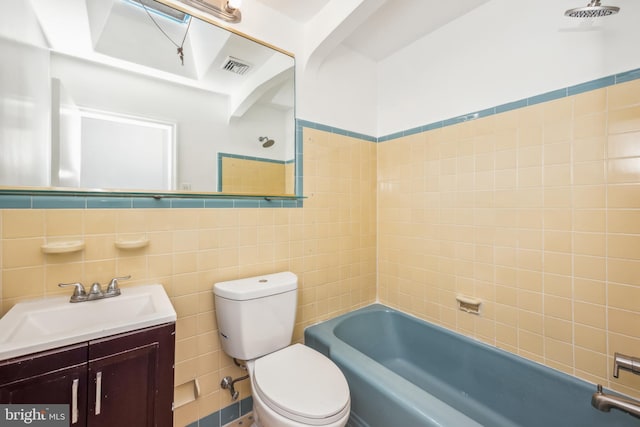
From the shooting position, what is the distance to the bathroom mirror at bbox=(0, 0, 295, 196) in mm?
1027

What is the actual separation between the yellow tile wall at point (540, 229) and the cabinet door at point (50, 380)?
1846 millimetres

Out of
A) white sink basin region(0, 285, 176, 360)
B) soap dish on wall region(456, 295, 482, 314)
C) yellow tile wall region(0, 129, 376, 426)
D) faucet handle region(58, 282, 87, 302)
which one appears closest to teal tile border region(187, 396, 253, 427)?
yellow tile wall region(0, 129, 376, 426)

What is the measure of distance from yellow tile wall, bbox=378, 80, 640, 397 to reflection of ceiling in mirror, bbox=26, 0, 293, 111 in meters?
1.25

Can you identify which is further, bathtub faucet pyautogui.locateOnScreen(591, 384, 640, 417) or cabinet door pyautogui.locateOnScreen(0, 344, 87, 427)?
bathtub faucet pyautogui.locateOnScreen(591, 384, 640, 417)

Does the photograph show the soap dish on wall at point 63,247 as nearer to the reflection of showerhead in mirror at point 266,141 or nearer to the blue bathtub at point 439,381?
the reflection of showerhead in mirror at point 266,141

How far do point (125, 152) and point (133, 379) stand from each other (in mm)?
950

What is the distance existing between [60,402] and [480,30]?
8.40 ft

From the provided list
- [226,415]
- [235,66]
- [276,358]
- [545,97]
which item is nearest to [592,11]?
[545,97]

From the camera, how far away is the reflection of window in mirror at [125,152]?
1123 millimetres

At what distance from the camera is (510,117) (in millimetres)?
1442

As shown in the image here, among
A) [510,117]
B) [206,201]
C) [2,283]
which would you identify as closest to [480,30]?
[510,117]

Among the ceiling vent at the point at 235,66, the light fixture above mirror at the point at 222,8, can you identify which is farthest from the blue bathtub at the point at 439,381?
the light fixture above mirror at the point at 222,8

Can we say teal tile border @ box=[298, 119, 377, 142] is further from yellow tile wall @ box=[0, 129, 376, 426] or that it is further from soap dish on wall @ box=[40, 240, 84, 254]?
soap dish on wall @ box=[40, 240, 84, 254]

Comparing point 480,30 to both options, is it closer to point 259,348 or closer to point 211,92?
point 211,92
